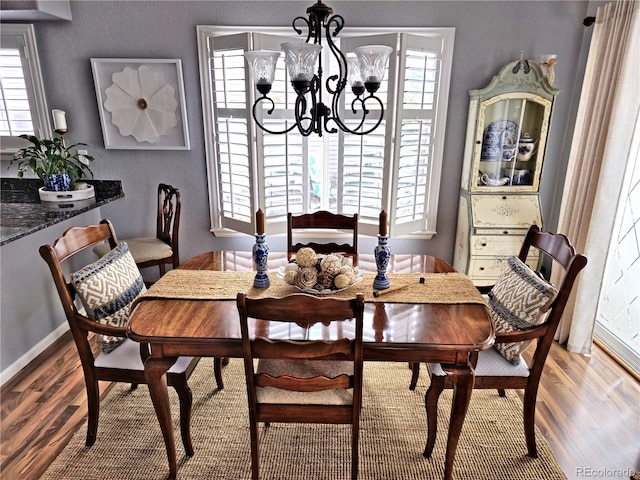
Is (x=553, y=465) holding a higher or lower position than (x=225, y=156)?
lower

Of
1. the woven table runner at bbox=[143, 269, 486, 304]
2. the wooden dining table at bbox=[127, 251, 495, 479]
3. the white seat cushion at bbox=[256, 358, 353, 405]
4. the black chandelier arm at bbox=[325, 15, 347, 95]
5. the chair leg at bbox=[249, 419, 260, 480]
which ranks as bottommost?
the chair leg at bbox=[249, 419, 260, 480]

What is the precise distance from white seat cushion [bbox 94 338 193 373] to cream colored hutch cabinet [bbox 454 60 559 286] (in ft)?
7.12

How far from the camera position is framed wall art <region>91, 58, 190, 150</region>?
3057 millimetres

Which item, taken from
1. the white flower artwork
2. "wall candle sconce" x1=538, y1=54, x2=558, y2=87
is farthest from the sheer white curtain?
the white flower artwork

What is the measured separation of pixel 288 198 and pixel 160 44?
1.47 metres

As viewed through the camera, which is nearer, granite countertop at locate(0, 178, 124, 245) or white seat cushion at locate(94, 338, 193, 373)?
white seat cushion at locate(94, 338, 193, 373)

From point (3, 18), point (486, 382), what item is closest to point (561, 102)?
point (486, 382)

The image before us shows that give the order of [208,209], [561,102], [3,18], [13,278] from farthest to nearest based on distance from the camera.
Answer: [208,209]
[561,102]
[3,18]
[13,278]

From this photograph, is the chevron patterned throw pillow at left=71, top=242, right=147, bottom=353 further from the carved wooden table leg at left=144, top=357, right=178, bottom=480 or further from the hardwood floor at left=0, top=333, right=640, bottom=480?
the hardwood floor at left=0, top=333, right=640, bottom=480

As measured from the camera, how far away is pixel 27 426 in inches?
80.5

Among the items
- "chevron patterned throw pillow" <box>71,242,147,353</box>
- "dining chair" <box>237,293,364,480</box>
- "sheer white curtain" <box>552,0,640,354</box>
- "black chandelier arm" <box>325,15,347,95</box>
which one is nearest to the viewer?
"dining chair" <box>237,293,364,480</box>

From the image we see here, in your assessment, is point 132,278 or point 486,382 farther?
point 132,278

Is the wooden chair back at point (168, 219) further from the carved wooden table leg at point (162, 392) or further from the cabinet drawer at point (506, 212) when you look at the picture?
the cabinet drawer at point (506, 212)

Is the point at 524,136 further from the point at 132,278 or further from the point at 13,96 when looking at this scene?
the point at 13,96
